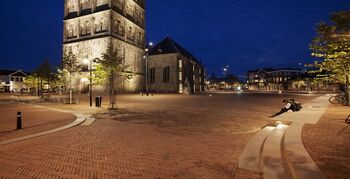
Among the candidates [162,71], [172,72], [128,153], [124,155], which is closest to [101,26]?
[162,71]

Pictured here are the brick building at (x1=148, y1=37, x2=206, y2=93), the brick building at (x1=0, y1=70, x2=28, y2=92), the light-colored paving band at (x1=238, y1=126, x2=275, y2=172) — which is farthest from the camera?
the brick building at (x1=0, y1=70, x2=28, y2=92)

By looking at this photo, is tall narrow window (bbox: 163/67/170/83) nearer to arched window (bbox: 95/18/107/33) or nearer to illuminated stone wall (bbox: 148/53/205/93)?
illuminated stone wall (bbox: 148/53/205/93)

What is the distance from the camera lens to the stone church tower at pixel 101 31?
5282 cm

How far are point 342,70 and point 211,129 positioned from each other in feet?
54.7

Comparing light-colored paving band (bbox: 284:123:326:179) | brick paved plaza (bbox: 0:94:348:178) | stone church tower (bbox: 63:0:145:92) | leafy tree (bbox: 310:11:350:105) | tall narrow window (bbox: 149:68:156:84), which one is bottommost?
brick paved plaza (bbox: 0:94:348:178)

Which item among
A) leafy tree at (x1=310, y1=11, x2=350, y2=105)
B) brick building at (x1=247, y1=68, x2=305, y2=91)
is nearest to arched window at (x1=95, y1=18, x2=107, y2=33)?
leafy tree at (x1=310, y1=11, x2=350, y2=105)

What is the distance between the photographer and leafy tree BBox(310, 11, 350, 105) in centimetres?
724

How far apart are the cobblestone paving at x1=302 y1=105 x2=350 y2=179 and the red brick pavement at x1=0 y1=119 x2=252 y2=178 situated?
2.12m

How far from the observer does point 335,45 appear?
13266 millimetres

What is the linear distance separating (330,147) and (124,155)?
637 cm

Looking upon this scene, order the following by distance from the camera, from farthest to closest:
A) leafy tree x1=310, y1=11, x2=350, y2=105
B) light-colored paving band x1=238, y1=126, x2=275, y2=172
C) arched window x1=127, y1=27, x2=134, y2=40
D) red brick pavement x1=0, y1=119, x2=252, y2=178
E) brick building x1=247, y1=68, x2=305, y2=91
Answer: brick building x1=247, y1=68, x2=305, y2=91 → arched window x1=127, y1=27, x2=134, y2=40 → leafy tree x1=310, y1=11, x2=350, y2=105 → light-colored paving band x1=238, y1=126, x2=275, y2=172 → red brick pavement x1=0, y1=119, x2=252, y2=178

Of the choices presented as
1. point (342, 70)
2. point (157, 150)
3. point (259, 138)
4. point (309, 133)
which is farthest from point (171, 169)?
point (342, 70)

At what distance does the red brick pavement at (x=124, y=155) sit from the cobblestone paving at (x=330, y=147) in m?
2.12

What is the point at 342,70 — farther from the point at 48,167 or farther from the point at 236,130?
the point at 48,167
